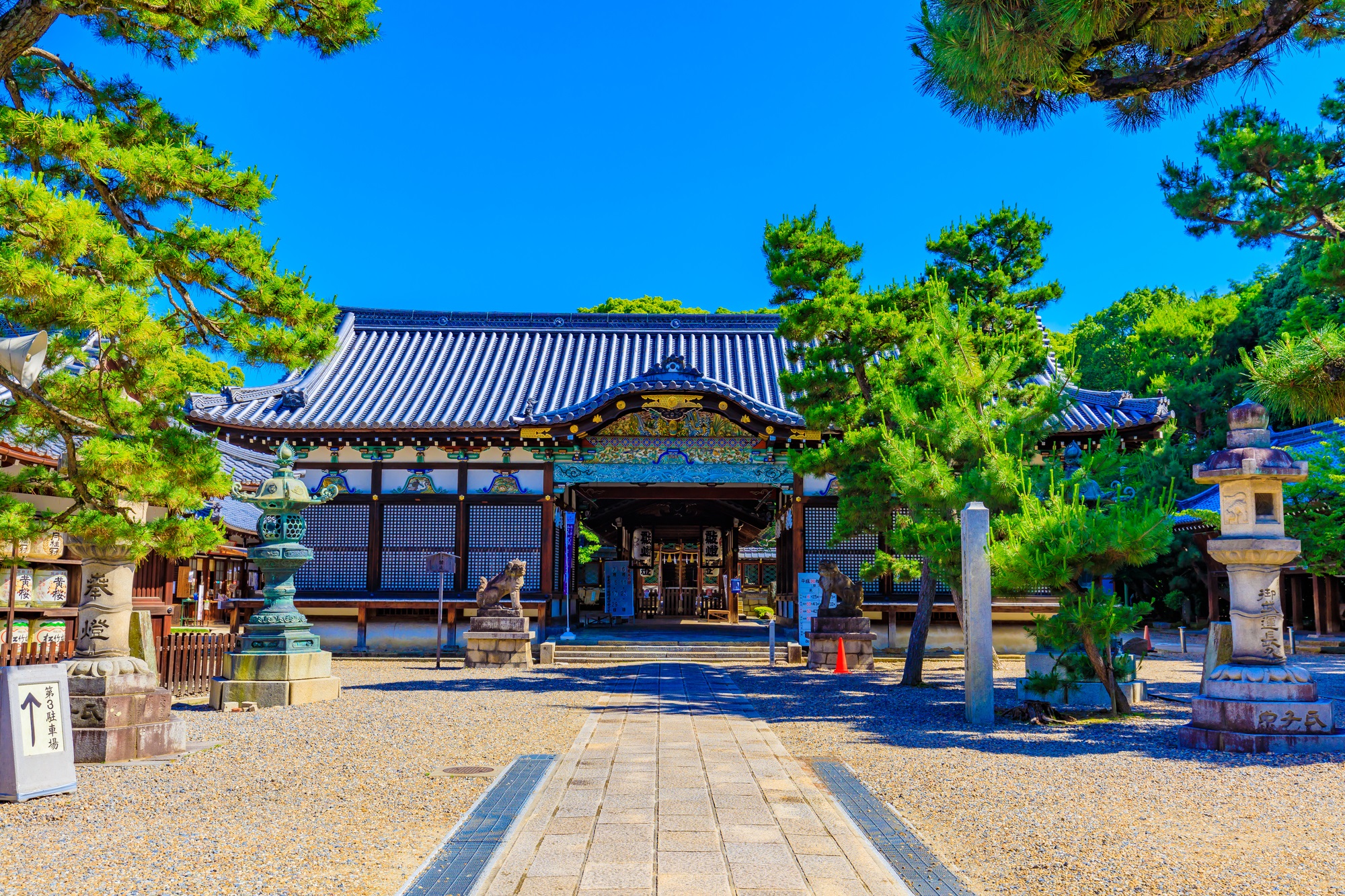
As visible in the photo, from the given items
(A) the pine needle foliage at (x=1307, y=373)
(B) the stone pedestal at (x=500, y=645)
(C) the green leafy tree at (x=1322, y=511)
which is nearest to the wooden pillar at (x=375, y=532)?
(B) the stone pedestal at (x=500, y=645)

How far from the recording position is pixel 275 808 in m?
5.80

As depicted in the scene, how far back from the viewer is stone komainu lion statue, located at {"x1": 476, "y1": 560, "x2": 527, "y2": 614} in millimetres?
15953

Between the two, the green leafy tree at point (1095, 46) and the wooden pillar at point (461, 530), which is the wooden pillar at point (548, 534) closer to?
the wooden pillar at point (461, 530)

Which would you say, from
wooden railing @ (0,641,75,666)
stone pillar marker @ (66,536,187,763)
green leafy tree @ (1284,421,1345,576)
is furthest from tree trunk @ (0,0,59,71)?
green leafy tree @ (1284,421,1345,576)

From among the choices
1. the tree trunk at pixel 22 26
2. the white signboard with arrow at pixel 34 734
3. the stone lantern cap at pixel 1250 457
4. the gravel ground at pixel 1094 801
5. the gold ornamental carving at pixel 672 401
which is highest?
the tree trunk at pixel 22 26

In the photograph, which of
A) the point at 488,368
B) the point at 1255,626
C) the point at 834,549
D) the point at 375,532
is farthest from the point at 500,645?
the point at 1255,626

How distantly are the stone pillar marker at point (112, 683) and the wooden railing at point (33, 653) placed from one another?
2.37 m

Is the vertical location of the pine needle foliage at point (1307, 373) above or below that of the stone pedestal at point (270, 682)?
above

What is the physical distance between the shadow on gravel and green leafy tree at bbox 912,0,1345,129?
5.46 m

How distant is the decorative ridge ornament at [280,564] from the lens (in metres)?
11.6

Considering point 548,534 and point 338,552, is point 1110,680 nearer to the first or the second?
point 548,534

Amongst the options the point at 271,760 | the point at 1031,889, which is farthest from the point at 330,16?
the point at 1031,889

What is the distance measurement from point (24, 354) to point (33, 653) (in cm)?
609

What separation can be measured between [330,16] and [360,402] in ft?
42.4
